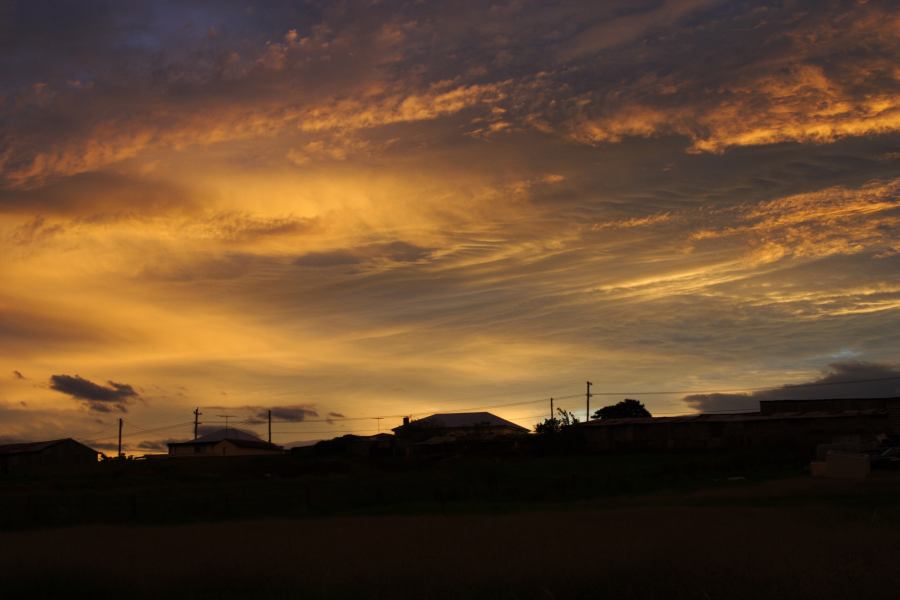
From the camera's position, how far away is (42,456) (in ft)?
331

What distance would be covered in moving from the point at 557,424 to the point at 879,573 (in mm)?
80064

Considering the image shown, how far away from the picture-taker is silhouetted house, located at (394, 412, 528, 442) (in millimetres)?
104512

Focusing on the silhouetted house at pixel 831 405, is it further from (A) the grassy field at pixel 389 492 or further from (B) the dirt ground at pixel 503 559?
(B) the dirt ground at pixel 503 559

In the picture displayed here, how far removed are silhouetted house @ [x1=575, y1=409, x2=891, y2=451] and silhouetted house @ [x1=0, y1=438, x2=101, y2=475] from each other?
5283 cm

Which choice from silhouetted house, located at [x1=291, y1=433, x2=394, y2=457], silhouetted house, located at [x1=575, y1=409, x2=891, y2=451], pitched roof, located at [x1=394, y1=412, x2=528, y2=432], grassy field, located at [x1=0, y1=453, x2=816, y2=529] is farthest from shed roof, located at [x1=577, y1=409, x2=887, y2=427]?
pitched roof, located at [x1=394, y1=412, x2=528, y2=432]

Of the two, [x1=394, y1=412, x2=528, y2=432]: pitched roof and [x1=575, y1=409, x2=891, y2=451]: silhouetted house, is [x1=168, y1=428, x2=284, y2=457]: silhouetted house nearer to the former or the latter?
[x1=394, y1=412, x2=528, y2=432]: pitched roof

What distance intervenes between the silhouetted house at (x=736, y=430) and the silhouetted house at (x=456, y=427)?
701 inches

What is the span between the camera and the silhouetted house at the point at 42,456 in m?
97.7

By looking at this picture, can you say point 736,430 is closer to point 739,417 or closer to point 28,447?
point 739,417

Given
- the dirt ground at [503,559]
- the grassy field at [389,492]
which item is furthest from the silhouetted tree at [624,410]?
the dirt ground at [503,559]

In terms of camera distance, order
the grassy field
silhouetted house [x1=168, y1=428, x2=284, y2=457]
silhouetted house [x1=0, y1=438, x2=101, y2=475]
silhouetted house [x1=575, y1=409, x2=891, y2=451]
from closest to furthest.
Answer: the grassy field → silhouetted house [x1=575, y1=409, x2=891, y2=451] → silhouetted house [x1=0, y1=438, x2=101, y2=475] → silhouetted house [x1=168, y1=428, x2=284, y2=457]

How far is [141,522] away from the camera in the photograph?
3628 centimetres

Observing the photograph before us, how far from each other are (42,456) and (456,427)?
4741 cm

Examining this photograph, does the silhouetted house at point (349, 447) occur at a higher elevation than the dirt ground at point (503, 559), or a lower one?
higher
